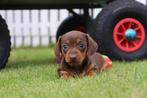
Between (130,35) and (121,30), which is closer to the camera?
(130,35)

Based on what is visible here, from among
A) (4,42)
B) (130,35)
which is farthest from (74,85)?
(130,35)

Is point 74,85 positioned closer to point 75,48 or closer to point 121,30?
point 75,48

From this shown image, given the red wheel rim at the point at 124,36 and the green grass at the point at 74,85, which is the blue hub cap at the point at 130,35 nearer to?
the red wheel rim at the point at 124,36

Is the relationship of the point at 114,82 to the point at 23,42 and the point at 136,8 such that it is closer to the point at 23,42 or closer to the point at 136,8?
the point at 136,8

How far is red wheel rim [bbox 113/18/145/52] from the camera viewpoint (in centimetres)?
809

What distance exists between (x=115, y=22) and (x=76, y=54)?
2.45m

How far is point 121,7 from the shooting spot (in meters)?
8.20

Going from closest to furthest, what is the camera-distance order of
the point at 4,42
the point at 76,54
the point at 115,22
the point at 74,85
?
the point at 74,85 < the point at 76,54 < the point at 4,42 < the point at 115,22

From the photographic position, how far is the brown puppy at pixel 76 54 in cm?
585

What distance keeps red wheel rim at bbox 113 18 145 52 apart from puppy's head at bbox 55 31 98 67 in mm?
2005

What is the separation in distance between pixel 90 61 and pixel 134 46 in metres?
2.06

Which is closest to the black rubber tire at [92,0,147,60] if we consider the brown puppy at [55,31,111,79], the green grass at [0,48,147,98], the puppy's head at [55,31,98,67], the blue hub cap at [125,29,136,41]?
the blue hub cap at [125,29,136,41]

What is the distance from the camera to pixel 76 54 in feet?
19.0

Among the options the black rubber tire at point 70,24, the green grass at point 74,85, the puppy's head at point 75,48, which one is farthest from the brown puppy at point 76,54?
the black rubber tire at point 70,24
